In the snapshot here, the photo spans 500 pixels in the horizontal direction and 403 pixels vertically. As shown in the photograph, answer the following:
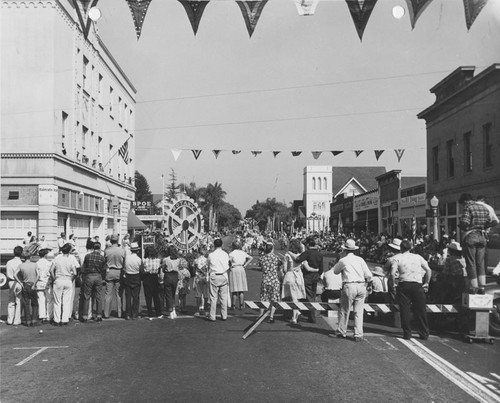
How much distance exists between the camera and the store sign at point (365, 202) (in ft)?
175

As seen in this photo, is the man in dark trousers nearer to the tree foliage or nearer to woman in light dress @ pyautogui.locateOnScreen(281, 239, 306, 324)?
woman in light dress @ pyautogui.locateOnScreen(281, 239, 306, 324)

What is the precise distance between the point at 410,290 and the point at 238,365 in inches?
146

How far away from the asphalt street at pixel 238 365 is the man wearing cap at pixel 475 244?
1.11 meters

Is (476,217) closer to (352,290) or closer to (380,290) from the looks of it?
(352,290)

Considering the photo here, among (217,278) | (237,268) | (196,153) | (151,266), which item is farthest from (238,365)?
(196,153)

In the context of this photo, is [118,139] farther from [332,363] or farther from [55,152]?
[332,363]

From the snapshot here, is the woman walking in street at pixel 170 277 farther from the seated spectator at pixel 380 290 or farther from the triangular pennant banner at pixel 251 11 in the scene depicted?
the triangular pennant banner at pixel 251 11

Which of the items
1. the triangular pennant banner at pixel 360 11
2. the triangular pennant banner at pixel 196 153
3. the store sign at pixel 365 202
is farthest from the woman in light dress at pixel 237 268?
the store sign at pixel 365 202

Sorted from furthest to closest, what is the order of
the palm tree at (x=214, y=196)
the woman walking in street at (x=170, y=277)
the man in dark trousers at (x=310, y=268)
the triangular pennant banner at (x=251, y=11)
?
the palm tree at (x=214, y=196)
the woman walking in street at (x=170, y=277)
the man in dark trousers at (x=310, y=268)
the triangular pennant banner at (x=251, y=11)

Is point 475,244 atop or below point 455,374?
atop

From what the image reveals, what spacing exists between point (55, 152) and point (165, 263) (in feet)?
50.0

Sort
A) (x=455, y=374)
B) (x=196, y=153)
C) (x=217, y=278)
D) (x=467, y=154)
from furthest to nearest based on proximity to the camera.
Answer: (x=467, y=154), (x=196, y=153), (x=217, y=278), (x=455, y=374)

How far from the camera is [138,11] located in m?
9.41

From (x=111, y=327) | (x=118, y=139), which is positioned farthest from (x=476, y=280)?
(x=118, y=139)
